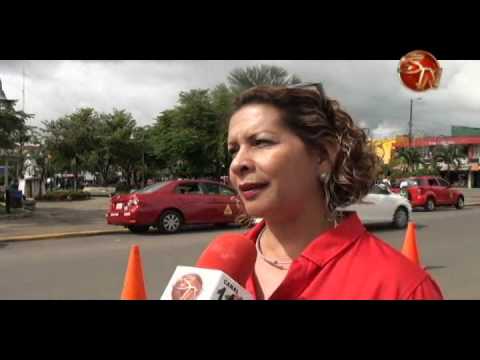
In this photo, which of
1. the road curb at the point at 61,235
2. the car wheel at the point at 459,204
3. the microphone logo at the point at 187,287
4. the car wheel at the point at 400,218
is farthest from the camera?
the car wheel at the point at 459,204

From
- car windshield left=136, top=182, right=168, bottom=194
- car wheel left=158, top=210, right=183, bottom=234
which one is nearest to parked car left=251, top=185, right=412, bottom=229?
car wheel left=158, top=210, right=183, bottom=234

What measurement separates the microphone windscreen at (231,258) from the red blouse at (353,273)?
11 centimetres

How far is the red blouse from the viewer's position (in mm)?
1168

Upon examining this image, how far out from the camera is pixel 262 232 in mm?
1745

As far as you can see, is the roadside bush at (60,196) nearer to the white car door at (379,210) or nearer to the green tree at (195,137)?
the green tree at (195,137)

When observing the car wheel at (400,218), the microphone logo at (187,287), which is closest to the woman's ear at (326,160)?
the microphone logo at (187,287)

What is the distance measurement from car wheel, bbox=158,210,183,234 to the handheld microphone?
1033 cm

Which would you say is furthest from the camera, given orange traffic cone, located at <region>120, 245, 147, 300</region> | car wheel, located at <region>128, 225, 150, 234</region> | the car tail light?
car wheel, located at <region>128, 225, 150, 234</region>

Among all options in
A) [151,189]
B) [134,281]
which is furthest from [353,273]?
[151,189]

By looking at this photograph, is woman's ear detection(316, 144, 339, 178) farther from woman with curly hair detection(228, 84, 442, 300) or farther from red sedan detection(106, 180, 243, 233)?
red sedan detection(106, 180, 243, 233)

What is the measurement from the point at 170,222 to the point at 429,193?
12.2 m

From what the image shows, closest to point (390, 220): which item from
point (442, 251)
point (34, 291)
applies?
point (442, 251)

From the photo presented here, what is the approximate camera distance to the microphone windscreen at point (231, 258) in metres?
1.29
